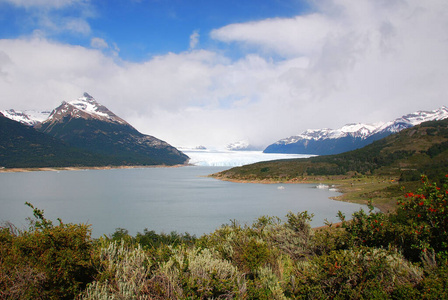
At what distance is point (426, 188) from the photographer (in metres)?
10.3

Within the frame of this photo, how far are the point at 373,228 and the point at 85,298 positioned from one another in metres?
9.52

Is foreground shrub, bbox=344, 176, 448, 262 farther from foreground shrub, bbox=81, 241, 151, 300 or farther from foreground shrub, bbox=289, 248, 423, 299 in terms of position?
foreground shrub, bbox=81, 241, 151, 300

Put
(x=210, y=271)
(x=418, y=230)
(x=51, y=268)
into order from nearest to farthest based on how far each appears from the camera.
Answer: (x=51, y=268) → (x=210, y=271) → (x=418, y=230)

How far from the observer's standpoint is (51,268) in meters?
6.86

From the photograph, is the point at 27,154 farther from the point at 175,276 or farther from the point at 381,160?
the point at 175,276

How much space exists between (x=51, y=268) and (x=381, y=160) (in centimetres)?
13161

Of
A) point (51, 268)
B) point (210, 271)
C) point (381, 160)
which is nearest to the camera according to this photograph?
point (51, 268)

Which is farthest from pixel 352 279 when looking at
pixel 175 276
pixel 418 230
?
pixel 418 230

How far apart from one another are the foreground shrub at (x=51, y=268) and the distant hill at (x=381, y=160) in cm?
10863

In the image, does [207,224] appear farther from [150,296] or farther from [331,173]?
[331,173]

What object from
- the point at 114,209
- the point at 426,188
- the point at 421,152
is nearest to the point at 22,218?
the point at 114,209

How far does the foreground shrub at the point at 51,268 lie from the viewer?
6664 mm

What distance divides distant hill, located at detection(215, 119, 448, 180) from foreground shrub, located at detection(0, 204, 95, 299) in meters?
109

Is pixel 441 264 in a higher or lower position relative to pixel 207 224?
higher
